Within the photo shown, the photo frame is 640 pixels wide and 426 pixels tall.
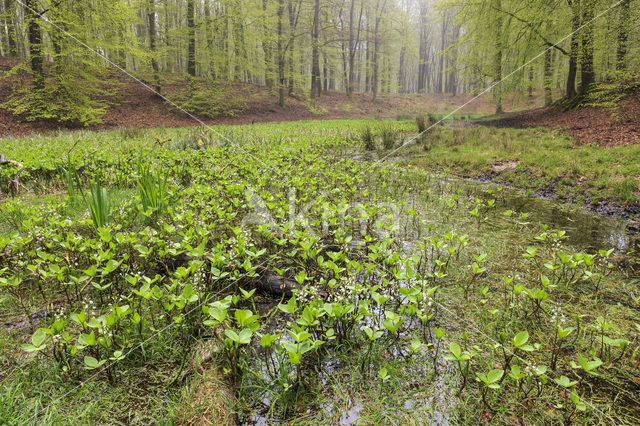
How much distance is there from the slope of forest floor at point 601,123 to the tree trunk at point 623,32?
1.90m

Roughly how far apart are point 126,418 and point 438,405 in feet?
4.97

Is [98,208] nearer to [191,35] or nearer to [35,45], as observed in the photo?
[35,45]

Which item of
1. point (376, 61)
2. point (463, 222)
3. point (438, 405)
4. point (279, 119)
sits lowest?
point (438, 405)

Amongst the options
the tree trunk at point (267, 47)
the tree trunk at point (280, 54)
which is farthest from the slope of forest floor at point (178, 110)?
the tree trunk at point (267, 47)

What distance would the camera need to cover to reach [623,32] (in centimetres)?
1034

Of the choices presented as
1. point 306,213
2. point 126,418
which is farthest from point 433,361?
point 306,213

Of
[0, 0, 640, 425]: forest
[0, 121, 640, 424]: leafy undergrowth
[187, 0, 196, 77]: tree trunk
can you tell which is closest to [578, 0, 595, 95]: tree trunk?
[0, 0, 640, 425]: forest

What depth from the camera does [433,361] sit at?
1.72 metres

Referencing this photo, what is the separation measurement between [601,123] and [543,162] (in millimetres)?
4835

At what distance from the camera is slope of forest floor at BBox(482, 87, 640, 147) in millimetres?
7422

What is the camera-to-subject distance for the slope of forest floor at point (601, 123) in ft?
24.3

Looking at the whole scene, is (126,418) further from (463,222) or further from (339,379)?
(463,222)

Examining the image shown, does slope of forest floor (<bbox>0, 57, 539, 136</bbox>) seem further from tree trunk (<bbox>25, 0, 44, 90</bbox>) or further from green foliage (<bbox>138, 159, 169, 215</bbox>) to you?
green foliage (<bbox>138, 159, 169, 215</bbox>)

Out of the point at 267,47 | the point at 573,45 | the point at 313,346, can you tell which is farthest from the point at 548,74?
the point at 313,346
